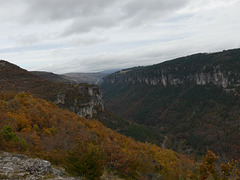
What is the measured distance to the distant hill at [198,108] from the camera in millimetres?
89631

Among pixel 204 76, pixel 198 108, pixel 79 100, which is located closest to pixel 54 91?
pixel 79 100

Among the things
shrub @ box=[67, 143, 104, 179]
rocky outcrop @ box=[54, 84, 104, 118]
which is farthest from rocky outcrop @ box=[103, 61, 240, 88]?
shrub @ box=[67, 143, 104, 179]

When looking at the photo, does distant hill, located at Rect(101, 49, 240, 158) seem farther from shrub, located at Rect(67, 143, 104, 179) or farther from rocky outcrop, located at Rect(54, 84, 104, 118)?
shrub, located at Rect(67, 143, 104, 179)

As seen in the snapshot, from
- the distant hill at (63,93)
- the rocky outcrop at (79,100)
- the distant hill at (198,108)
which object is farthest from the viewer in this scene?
the distant hill at (198,108)

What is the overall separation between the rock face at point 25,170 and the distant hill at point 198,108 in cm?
7728

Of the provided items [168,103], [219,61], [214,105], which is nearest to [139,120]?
[168,103]

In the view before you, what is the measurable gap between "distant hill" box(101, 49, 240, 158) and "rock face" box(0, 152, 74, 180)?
7728 centimetres

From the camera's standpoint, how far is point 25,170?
30.6 feet

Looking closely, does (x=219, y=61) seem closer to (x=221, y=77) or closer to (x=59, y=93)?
(x=221, y=77)

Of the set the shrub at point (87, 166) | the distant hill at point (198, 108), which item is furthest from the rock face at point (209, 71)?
the shrub at point (87, 166)

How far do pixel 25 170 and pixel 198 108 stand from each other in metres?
144

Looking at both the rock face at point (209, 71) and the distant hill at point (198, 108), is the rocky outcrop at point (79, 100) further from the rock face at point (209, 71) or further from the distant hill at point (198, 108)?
the rock face at point (209, 71)

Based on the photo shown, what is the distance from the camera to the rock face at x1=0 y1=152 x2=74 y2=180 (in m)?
8.67

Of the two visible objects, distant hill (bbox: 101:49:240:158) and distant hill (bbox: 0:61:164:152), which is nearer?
distant hill (bbox: 0:61:164:152)
